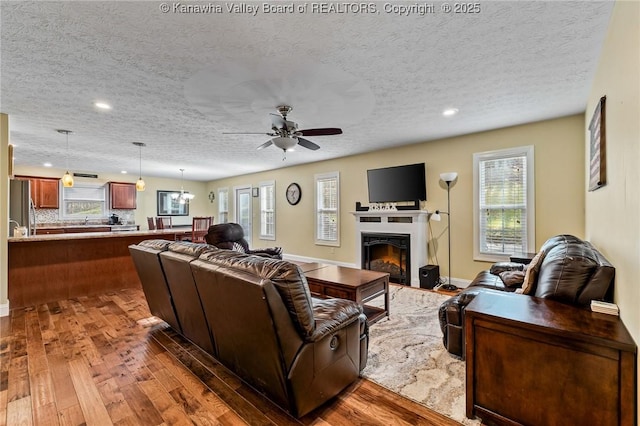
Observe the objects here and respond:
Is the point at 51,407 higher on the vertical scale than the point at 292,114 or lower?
lower

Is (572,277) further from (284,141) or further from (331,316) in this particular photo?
(284,141)

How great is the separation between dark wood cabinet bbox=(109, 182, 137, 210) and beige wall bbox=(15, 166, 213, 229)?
0.32m

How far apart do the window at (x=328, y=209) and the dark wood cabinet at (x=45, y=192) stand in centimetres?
690

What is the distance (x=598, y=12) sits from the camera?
6.07 feet

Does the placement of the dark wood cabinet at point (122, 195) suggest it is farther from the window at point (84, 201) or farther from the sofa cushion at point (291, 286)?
the sofa cushion at point (291, 286)

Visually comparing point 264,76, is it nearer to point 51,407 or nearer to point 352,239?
point 51,407

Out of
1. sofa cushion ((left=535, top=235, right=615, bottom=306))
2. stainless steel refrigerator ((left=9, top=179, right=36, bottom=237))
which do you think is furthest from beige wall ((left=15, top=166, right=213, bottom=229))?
sofa cushion ((left=535, top=235, right=615, bottom=306))

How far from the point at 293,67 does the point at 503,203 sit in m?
3.66

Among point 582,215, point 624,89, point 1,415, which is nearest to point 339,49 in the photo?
point 624,89

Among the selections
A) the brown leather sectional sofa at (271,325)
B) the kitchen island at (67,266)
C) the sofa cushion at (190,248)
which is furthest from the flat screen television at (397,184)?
the kitchen island at (67,266)

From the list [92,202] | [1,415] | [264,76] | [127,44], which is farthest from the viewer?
[92,202]

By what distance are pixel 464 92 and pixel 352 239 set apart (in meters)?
3.80

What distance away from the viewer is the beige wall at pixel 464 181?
12.5 ft

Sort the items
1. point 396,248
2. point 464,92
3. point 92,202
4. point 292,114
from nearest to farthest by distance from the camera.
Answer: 1. point 464,92
2. point 292,114
3. point 396,248
4. point 92,202
